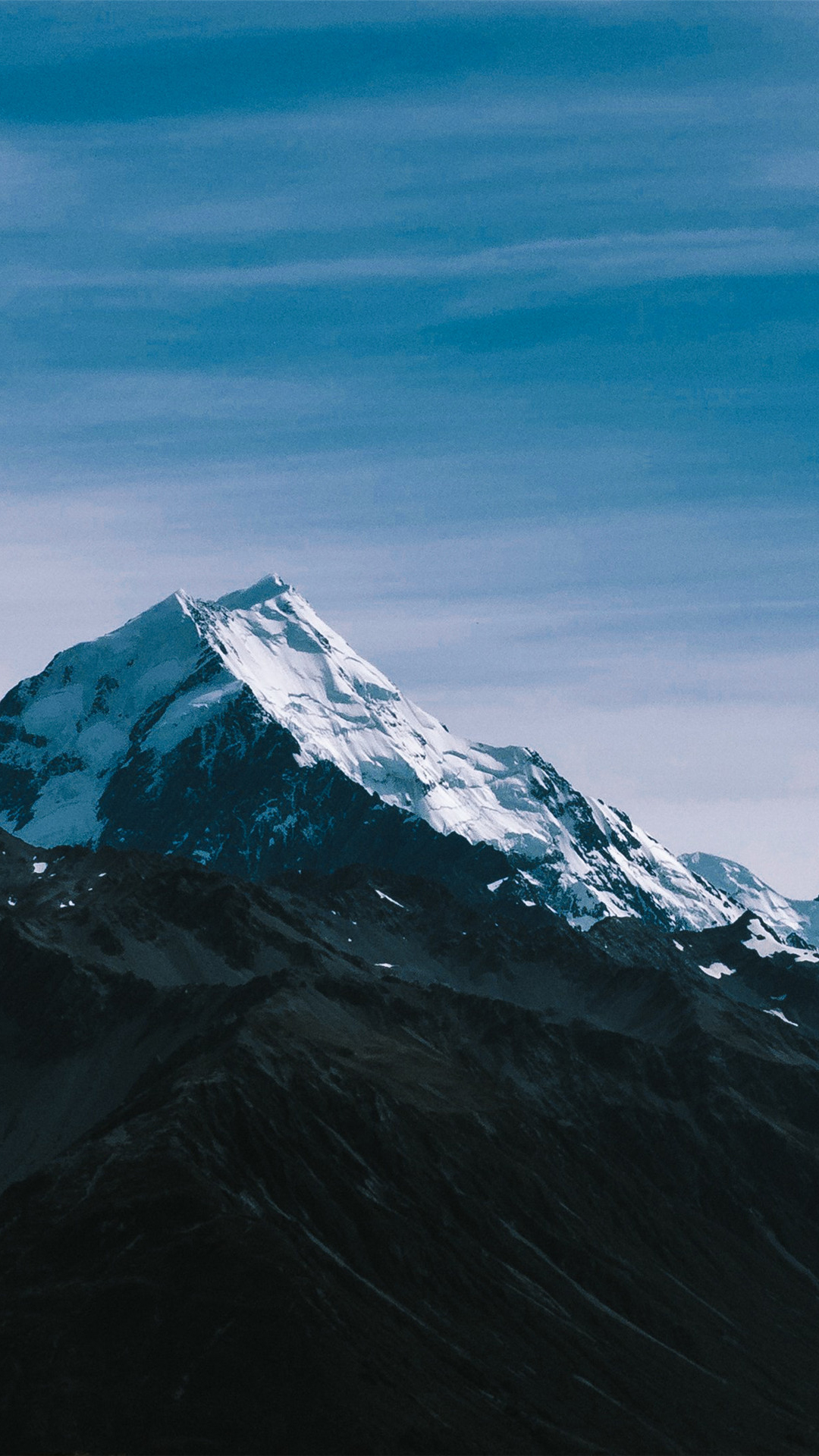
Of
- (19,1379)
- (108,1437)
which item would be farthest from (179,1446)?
(19,1379)

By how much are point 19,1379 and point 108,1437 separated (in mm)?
13636

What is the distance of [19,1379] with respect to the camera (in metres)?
195

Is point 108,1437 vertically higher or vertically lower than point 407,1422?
lower

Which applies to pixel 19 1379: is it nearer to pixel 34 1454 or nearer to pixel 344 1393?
pixel 34 1454

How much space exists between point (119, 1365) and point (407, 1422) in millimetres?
29667

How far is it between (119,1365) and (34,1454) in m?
17.5

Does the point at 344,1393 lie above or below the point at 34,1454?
above

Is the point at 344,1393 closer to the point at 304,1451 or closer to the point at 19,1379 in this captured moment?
the point at 304,1451

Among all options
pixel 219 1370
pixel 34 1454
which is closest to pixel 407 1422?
pixel 219 1370

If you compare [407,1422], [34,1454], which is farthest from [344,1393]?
[34,1454]

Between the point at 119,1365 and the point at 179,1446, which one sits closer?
the point at 179,1446

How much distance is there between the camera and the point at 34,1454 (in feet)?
599

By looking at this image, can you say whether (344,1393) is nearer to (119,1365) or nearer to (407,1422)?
(407,1422)

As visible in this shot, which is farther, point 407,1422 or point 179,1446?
point 407,1422
